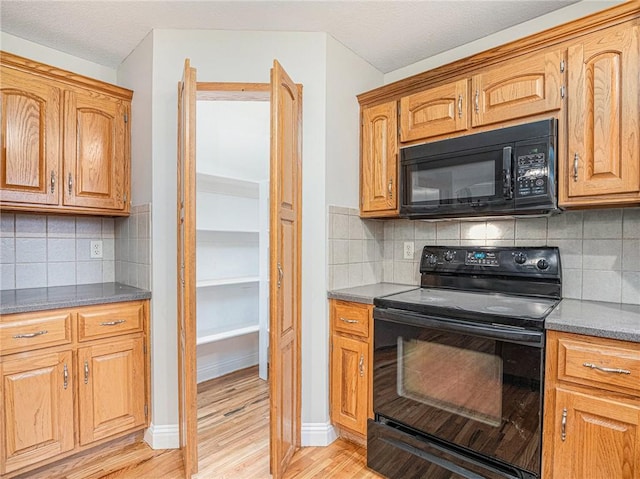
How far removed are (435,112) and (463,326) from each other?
118cm

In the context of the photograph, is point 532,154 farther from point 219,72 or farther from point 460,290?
point 219,72

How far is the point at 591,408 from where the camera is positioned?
4.22 ft

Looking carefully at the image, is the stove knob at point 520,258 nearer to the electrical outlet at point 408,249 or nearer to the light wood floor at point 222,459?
the electrical outlet at point 408,249

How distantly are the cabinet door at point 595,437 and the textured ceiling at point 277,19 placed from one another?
1.90 meters

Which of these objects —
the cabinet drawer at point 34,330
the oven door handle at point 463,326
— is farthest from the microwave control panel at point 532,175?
the cabinet drawer at point 34,330

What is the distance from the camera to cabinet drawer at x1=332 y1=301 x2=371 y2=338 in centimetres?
194

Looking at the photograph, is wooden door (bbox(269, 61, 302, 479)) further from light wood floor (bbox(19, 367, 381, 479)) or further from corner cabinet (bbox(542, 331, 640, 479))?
corner cabinet (bbox(542, 331, 640, 479))

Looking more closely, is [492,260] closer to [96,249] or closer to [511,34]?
[511,34]

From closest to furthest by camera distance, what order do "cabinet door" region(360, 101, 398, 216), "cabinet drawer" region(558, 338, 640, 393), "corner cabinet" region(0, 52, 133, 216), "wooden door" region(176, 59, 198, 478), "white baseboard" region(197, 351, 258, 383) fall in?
1. "cabinet drawer" region(558, 338, 640, 393)
2. "wooden door" region(176, 59, 198, 478)
3. "corner cabinet" region(0, 52, 133, 216)
4. "cabinet door" region(360, 101, 398, 216)
5. "white baseboard" region(197, 351, 258, 383)

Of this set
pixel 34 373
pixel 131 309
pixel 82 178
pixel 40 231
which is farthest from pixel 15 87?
pixel 34 373

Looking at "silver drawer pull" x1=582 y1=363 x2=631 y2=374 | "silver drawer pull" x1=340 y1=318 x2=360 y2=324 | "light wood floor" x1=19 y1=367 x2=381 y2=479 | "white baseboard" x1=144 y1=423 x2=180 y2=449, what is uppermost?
"silver drawer pull" x1=582 y1=363 x2=631 y2=374

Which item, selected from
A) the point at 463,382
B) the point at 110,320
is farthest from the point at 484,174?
the point at 110,320

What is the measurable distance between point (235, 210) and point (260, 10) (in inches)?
67.7

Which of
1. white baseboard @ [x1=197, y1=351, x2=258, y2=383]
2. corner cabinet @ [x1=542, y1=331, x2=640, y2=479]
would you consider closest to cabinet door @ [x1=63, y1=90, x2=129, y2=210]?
white baseboard @ [x1=197, y1=351, x2=258, y2=383]
